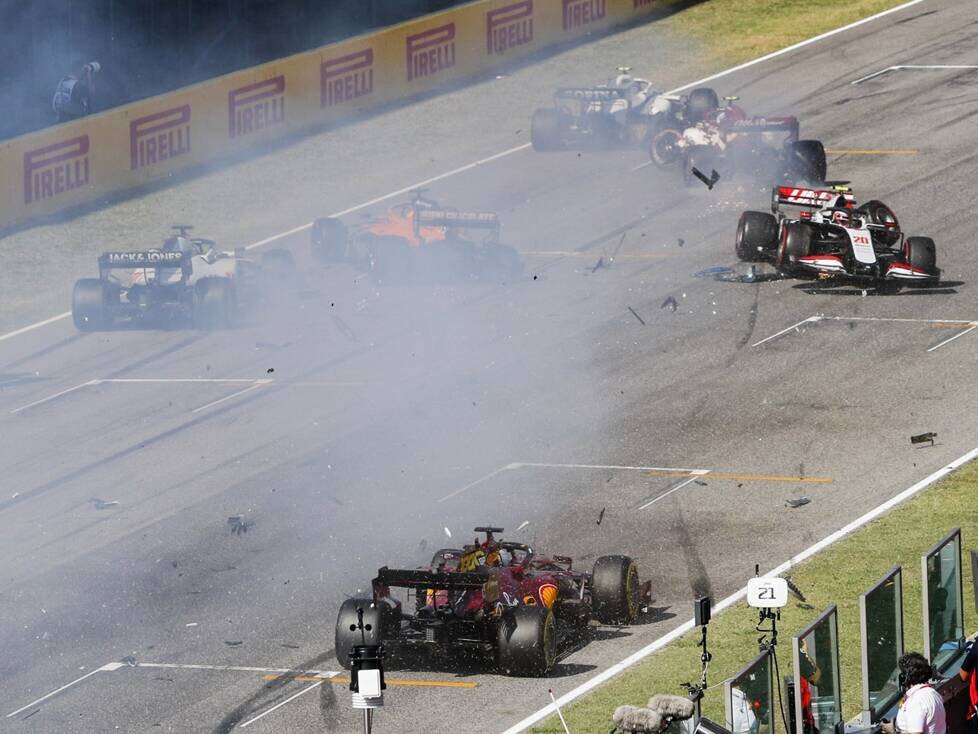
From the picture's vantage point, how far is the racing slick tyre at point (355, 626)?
16.9 m

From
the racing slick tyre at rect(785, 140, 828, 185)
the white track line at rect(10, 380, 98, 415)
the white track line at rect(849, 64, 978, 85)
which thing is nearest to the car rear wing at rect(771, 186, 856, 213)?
the racing slick tyre at rect(785, 140, 828, 185)

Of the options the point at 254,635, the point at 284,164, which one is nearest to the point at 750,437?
the point at 254,635

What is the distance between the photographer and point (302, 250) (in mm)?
36438

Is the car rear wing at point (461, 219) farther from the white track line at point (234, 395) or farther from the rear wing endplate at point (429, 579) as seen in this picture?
the rear wing endplate at point (429, 579)

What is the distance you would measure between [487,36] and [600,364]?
1921 cm

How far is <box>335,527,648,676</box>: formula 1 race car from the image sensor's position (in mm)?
16953

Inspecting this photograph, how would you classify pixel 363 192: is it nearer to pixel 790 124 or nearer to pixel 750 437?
pixel 790 124

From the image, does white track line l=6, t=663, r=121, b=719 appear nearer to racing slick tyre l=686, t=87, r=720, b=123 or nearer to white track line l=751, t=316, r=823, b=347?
white track line l=751, t=316, r=823, b=347

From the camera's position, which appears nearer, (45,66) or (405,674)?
(405,674)

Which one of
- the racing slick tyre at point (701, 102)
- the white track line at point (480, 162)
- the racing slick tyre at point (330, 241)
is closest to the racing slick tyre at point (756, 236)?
the racing slick tyre at point (701, 102)

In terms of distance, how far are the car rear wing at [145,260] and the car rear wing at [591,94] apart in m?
11.7

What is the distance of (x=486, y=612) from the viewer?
17.2 m

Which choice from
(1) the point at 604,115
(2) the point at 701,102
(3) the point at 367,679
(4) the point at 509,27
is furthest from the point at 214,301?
(3) the point at 367,679

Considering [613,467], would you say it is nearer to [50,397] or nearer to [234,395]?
[234,395]
